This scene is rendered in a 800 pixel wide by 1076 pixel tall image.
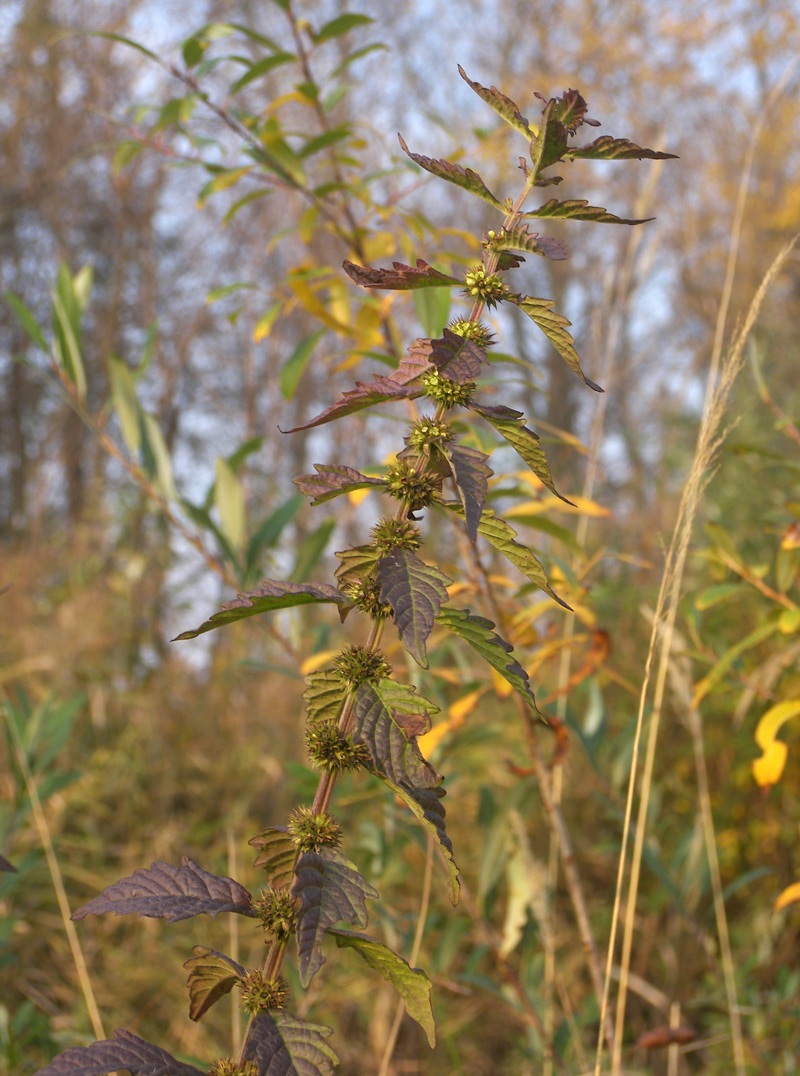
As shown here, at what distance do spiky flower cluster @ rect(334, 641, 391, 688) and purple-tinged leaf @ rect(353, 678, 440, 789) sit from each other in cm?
2

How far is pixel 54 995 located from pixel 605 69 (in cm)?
999

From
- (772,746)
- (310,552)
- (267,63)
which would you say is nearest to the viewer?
(772,746)

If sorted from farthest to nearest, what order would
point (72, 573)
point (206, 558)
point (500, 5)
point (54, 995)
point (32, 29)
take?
point (500, 5) < point (32, 29) < point (72, 573) < point (54, 995) < point (206, 558)

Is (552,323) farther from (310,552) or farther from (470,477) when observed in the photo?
(310,552)

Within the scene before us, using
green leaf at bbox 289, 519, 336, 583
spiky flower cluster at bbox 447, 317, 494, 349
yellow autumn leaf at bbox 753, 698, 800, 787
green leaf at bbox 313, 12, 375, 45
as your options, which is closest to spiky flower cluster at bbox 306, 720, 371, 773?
spiky flower cluster at bbox 447, 317, 494, 349

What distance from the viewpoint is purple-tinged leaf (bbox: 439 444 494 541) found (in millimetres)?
401

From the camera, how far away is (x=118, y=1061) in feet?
1.31

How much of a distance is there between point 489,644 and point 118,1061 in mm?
280

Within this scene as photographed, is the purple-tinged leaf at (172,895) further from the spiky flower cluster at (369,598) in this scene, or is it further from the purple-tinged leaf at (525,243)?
the purple-tinged leaf at (525,243)

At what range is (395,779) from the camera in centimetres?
43

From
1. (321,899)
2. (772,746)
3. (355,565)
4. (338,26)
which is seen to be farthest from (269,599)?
(338,26)

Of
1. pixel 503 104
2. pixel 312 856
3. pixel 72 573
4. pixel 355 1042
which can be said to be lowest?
pixel 355 1042

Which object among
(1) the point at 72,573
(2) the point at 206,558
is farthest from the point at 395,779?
(1) the point at 72,573

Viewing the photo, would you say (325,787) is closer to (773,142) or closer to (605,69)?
(773,142)
